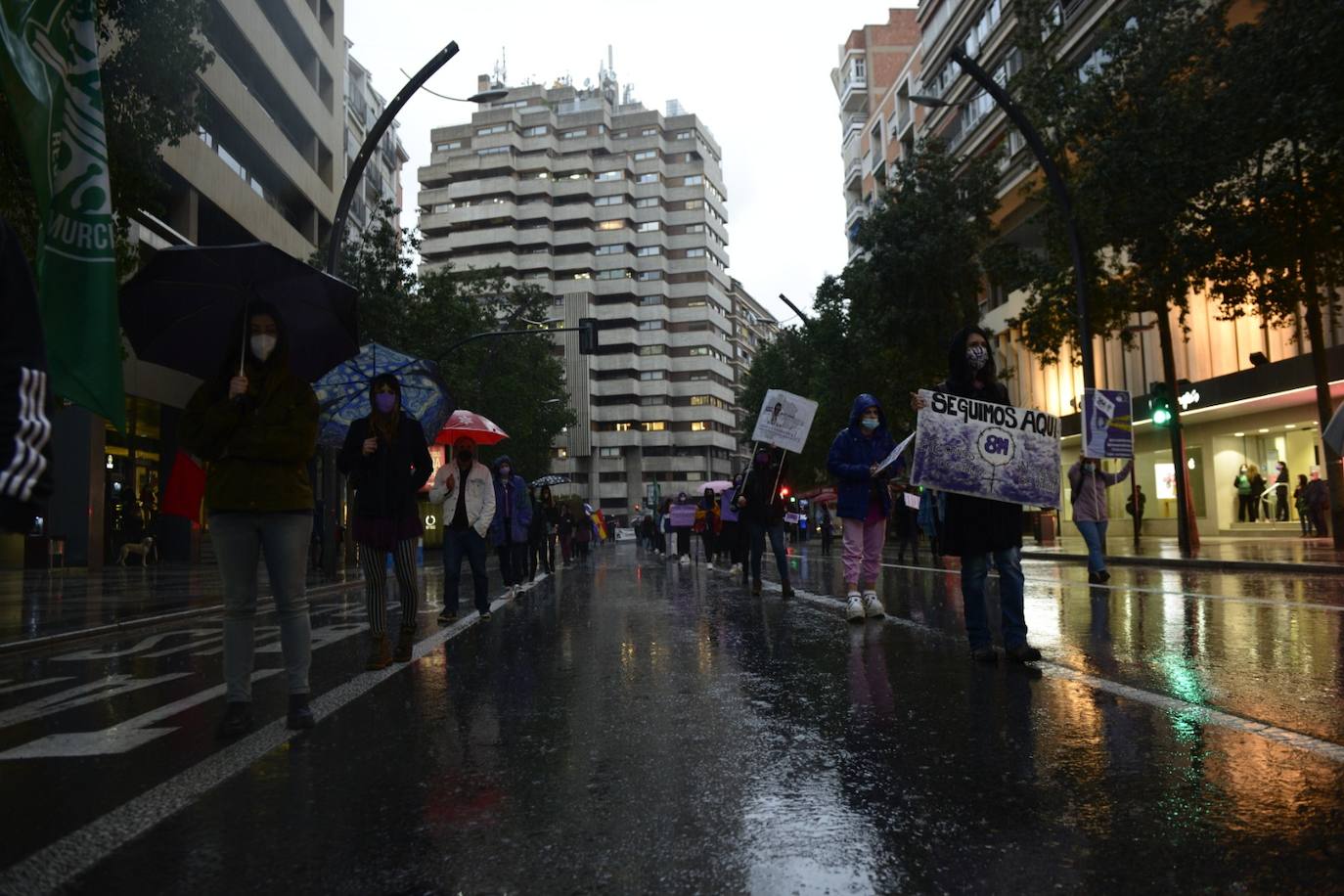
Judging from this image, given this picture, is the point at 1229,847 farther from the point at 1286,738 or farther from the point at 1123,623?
the point at 1123,623

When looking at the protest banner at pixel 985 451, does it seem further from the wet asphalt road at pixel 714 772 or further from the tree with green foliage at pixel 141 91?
the tree with green foliage at pixel 141 91

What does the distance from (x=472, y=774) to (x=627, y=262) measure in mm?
107030

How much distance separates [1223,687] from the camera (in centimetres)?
536

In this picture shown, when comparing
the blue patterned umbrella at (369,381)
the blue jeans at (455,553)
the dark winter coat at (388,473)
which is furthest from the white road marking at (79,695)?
the blue patterned umbrella at (369,381)

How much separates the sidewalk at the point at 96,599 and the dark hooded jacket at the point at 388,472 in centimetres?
404

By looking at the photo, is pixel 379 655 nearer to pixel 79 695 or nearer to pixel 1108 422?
pixel 79 695

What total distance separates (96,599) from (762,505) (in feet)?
29.0

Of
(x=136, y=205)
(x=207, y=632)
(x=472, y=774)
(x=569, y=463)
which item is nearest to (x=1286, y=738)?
(x=472, y=774)

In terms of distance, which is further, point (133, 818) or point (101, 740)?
point (101, 740)

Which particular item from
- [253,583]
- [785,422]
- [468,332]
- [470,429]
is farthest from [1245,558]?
[468,332]

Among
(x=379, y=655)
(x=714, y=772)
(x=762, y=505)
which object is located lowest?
(x=714, y=772)

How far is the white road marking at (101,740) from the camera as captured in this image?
468 cm

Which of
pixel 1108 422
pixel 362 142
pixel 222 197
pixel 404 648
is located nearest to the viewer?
pixel 404 648

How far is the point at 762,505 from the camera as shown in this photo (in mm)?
13594
